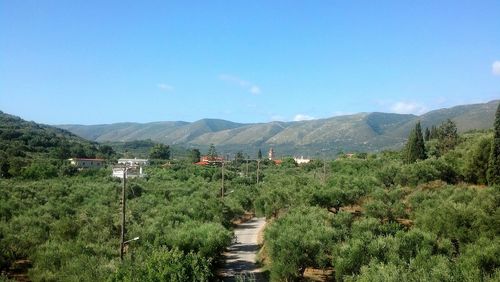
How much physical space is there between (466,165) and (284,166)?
74.3 m

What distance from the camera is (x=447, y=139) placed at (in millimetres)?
83438

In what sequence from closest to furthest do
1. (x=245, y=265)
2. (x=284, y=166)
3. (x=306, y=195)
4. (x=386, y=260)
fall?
(x=386, y=260) → (x=245, y=265) → (x=306, y=195) → (x=284, y=166)

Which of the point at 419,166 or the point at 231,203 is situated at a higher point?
the point at 419,166

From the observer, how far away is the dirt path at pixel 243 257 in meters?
29.7

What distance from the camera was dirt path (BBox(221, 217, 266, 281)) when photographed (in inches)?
1171

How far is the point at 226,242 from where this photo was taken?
31.6 meters

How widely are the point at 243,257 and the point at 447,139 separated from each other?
63.1 m

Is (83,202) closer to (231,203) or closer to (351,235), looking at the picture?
(231,203)

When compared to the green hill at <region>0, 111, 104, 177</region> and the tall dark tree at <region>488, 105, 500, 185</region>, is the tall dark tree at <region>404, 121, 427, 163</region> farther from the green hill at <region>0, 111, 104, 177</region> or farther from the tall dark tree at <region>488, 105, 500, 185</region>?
the green hill at <region>0, 111, 104, 177</region>

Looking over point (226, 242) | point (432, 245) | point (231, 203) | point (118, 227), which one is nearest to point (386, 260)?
point (432, 245)

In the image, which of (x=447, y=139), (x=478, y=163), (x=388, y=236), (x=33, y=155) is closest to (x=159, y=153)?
(x=33, y=155)

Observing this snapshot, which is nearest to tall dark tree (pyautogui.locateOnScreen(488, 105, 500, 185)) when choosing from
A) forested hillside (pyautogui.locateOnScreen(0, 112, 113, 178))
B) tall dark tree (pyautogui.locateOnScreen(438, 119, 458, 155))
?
tall dark tree (pyautogui.locateOnScreen(438, 119, 458, 155))

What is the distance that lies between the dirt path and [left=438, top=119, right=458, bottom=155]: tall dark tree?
4915 centimetres

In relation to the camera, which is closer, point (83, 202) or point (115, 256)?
point (115, 256)
